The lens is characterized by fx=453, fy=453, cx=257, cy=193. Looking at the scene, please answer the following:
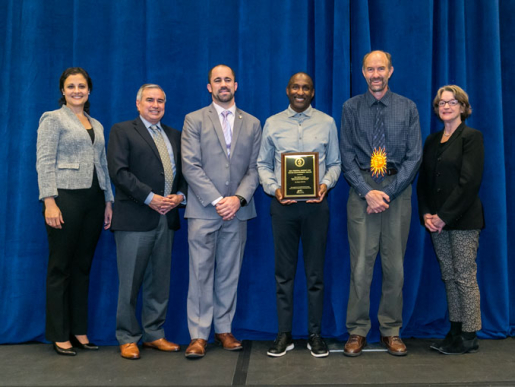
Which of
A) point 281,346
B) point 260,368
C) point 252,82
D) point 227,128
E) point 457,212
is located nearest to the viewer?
point 260,368

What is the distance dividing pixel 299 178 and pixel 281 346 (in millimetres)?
1137

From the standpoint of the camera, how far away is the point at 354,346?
301 centimetres

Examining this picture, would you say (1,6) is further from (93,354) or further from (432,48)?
(432,48)

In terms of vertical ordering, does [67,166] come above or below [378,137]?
below

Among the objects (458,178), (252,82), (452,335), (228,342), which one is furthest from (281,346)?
(252,82)

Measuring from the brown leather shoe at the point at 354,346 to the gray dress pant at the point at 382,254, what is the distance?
1.3 inches

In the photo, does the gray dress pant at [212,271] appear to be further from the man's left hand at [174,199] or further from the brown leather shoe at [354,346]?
the brown leather shoe at [354,346]

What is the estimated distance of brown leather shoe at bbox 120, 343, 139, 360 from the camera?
2969 millimetres

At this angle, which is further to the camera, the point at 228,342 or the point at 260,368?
the point at 228,342

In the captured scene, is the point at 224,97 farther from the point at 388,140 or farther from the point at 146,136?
the point at 388,140

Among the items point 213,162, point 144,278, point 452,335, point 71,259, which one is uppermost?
point 213,162

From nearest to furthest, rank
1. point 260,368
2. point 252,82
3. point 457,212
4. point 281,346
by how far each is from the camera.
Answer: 1. point 260,368
2. point 457,212
3. point 281,346
4. point 252,82

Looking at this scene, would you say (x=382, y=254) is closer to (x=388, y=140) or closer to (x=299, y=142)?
(x=388, y=140)

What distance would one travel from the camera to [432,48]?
3572 millimetres
